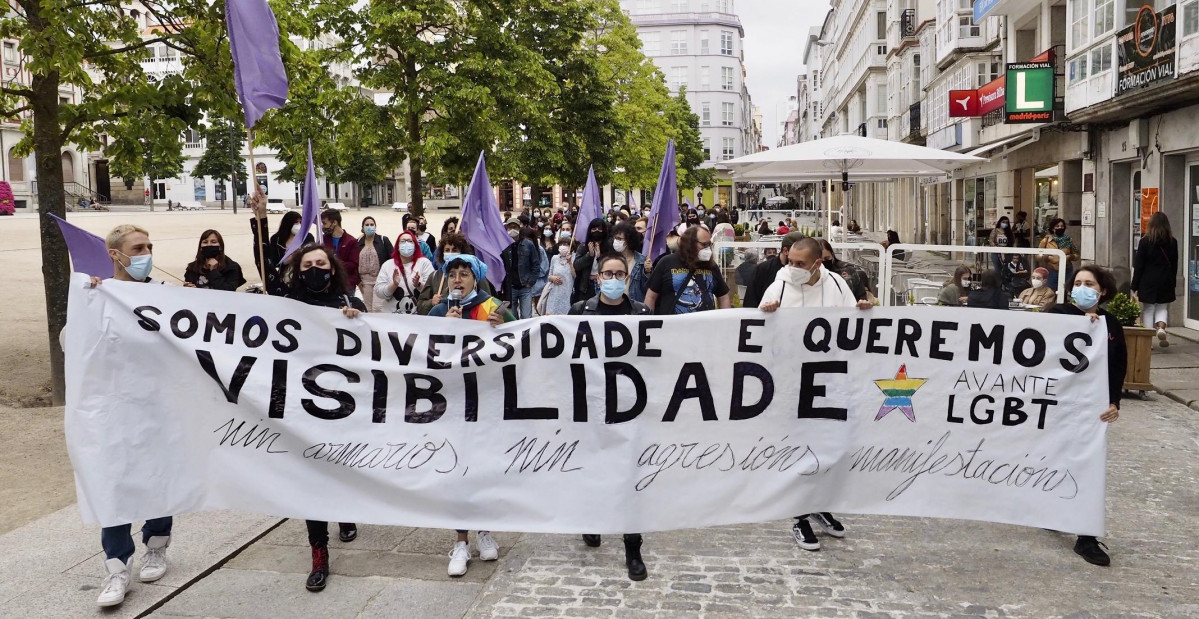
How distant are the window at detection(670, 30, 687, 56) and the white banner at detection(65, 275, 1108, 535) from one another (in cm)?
10513

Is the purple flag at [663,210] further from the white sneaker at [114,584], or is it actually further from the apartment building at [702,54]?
the apartment building at [702,54]

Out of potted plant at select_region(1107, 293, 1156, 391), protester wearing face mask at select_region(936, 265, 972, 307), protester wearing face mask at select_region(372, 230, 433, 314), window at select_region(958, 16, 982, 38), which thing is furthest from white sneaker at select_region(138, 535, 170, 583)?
window at select_region(958, 16, 982, 38)

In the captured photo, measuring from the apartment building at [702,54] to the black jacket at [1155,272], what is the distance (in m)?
92.3

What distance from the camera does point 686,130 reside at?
75.1 meters

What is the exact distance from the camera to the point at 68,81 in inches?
467

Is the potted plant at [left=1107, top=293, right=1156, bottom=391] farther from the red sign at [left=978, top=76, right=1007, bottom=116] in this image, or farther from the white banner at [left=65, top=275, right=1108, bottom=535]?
the red sign at [left=978, top=76, right=1007, bottom=116]

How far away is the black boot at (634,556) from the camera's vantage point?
5.55 meters

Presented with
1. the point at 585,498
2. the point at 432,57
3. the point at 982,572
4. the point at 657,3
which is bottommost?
the point at 982,572

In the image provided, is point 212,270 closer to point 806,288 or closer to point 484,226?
point 484,226

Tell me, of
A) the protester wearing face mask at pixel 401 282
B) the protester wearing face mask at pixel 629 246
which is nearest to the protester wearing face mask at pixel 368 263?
the protester wearing face mask at pixel 401 282

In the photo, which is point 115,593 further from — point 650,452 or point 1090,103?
point 1090,103

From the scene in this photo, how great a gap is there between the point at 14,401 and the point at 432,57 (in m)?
11.6

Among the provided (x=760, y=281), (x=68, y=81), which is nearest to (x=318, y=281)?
(x=760, y=281)

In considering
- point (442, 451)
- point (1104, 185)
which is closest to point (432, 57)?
point (1104, 185)
